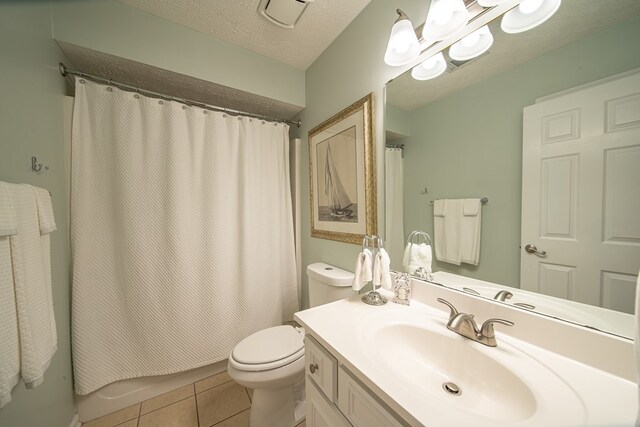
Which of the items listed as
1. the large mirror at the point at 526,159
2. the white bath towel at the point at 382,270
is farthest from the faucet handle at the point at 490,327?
the white bath towel at the point at 382,270

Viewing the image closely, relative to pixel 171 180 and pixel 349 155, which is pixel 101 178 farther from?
pixel 349 155

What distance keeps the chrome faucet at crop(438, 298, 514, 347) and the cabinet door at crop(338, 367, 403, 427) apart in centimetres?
36

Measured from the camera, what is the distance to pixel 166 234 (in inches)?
52.0

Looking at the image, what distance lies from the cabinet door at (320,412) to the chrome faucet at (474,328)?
Answer: 0.44 meters

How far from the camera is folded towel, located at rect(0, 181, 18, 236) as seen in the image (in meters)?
0.58

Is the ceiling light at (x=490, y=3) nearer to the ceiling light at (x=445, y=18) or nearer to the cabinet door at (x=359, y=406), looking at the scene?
the ceiling light at (x=445, y=18)

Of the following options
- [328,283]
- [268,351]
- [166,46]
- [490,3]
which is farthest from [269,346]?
[166,46]

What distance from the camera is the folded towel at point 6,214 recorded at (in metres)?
0.58

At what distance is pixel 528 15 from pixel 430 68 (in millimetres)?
298

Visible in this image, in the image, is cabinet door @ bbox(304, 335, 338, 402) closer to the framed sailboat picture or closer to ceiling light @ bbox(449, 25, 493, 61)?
the framed sailboat picture

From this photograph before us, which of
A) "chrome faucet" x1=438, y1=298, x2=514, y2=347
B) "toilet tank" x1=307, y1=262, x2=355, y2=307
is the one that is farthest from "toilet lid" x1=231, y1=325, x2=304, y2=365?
"chrome faucet" x1=438, y1=298, x2=514, y2=347

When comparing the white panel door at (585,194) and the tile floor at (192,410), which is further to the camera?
the tile floor at (192,410)

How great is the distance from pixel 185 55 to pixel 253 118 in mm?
523

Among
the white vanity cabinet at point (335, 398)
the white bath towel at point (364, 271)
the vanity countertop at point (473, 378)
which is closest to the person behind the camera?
the vanity countertop at point (473, 378)
